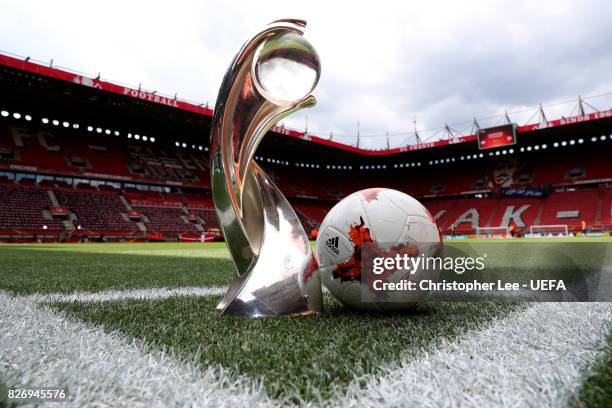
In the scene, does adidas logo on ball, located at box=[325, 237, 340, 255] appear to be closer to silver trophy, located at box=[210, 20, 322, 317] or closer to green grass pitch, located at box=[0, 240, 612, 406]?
silver trophy, located at box=[210, 20, 322, 317]

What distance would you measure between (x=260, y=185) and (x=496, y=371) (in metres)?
1.59

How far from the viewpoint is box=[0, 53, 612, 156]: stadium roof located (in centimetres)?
2022

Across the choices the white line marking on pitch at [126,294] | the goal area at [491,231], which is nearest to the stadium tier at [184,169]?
the goal area at [491,231]

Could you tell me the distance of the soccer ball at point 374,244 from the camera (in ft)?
6.72

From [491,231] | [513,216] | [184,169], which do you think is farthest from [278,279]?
[513,216]

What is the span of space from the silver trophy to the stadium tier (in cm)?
2343

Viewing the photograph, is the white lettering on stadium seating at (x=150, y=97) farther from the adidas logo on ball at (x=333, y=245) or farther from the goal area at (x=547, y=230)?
the goal area at (x=547, y=230)

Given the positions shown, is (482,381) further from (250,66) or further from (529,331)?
(250,66)

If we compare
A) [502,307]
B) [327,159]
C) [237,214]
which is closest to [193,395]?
[237,214]

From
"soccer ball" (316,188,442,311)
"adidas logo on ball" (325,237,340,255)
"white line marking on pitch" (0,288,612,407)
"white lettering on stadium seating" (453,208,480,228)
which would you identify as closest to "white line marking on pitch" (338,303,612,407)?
"white line marking on pitch" (0,288,612,407)

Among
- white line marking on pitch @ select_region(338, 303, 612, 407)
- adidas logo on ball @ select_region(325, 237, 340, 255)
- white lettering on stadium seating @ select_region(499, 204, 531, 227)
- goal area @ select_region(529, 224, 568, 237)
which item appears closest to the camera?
white line marking on pitch @ select_region(338, 303, 612, 407)

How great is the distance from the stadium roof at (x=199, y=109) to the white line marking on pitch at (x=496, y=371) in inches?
925

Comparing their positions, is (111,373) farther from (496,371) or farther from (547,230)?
(547,230)

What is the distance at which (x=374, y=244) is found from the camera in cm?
205
